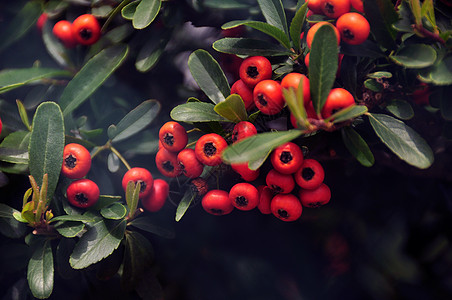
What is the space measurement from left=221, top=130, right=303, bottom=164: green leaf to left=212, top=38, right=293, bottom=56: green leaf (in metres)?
0.22

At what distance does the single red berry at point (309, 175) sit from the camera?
76cm

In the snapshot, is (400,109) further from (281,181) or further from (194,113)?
(194,113)

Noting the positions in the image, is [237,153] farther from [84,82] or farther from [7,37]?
[7,37]

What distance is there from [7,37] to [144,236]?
2.19ft

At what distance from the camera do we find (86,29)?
1.02 metres

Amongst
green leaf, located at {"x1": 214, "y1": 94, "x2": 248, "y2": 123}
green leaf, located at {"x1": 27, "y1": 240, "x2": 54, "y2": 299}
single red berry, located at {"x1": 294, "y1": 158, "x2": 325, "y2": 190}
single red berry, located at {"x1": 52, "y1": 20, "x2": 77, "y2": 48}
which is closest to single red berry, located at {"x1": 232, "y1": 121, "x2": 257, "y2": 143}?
green leaf, located at {"x1": 214, "y1": 94, "x2": 248, "y2": 123}

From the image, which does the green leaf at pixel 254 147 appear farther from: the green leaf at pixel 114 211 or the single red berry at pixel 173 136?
the green leaf at pixel 114 211

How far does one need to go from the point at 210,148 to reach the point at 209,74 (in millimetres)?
170

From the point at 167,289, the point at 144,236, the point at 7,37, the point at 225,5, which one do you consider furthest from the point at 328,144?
the point at 7,37

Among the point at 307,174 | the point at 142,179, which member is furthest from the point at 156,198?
the point at 307,174

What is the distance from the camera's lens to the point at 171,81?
1113 millimetres

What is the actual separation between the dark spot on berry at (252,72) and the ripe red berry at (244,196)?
0.74 feet

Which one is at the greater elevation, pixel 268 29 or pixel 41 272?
pixel 268 29

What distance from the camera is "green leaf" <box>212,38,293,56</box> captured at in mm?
800
